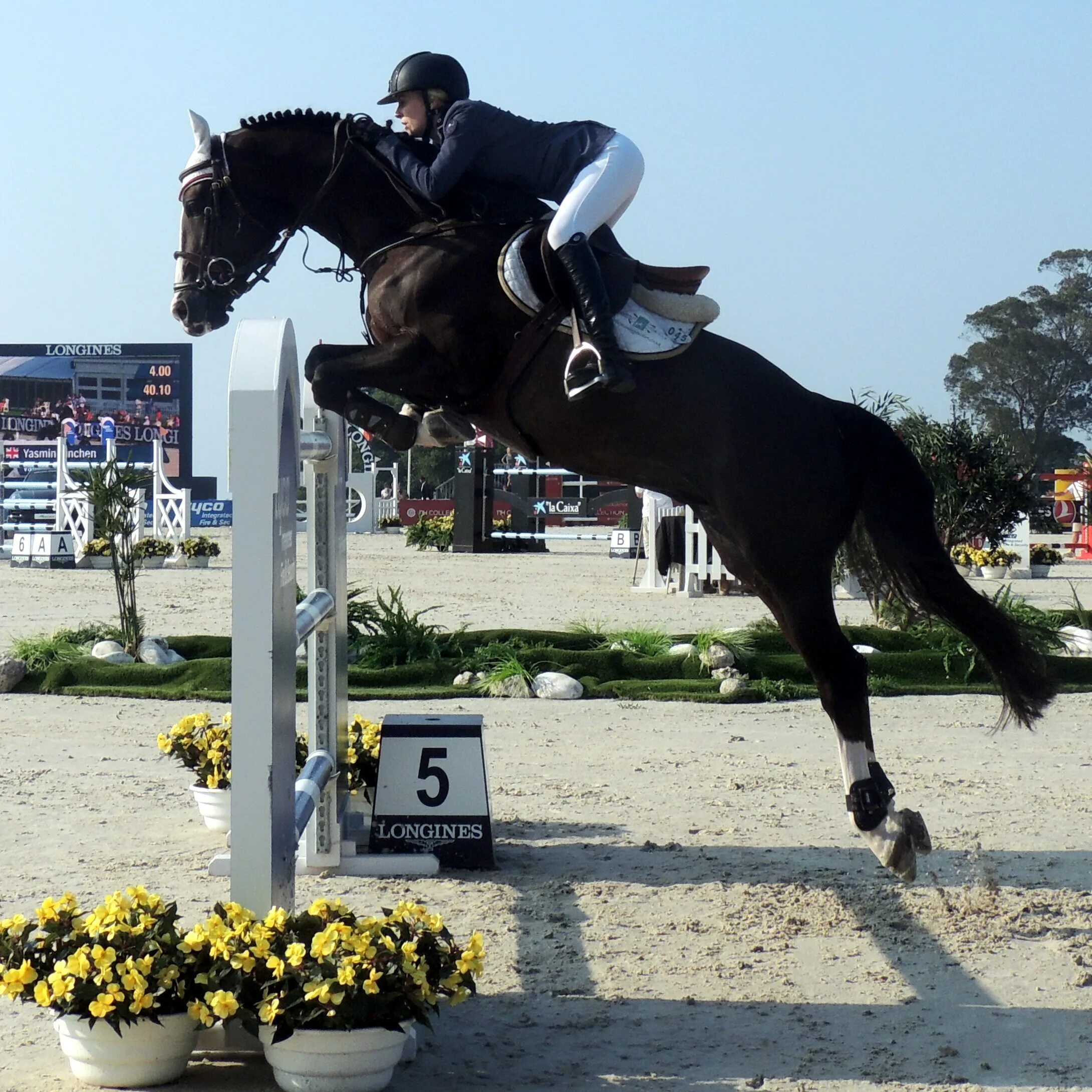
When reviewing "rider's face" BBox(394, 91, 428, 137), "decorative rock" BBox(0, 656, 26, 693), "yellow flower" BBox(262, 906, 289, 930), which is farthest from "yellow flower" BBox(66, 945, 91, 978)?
"decorative rock" BBox(0, 656, 26, 693)

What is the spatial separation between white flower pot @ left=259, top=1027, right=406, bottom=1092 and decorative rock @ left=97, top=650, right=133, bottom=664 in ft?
19.6

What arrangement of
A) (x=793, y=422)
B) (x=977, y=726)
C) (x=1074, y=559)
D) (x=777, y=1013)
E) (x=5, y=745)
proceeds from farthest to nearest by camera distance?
(x=1074, y=559)
(x=977, y=726)
(x=5, y=745)
(x=793, y=422)
(x=777, y=1013)

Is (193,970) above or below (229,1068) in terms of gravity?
above

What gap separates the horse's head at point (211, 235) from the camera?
3910 mm

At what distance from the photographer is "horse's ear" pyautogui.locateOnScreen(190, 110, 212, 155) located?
154 inches

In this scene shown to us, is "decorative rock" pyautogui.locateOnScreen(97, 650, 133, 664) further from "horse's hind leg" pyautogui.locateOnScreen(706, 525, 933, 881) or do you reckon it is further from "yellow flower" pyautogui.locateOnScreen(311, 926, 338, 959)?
"yellow flower" pyautogui.locateOnScreen(311, 926, 338, 959)

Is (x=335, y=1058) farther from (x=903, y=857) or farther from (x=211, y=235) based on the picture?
(x=211, y=235)

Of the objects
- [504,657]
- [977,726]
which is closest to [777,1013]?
[977,726]

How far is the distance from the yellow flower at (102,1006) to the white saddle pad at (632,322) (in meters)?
1.99

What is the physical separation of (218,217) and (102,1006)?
2.32m

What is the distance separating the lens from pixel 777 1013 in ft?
9.91

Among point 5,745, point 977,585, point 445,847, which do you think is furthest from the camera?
point 977,585

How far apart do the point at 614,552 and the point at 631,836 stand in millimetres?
17323

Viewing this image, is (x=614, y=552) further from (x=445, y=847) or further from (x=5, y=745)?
(x=445, y=847)
